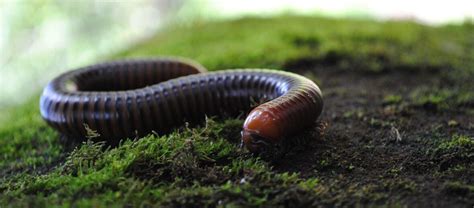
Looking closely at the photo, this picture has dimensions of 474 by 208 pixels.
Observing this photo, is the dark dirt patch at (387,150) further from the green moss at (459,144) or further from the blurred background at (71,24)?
the blurred background at (71,24)

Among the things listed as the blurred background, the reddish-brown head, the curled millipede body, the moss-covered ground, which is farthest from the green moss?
the blurred background

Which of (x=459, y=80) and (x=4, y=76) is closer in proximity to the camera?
(x=459, y=80)

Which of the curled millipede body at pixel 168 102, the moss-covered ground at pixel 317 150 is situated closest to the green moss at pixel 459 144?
the moss-covered ground at pixel 317 150

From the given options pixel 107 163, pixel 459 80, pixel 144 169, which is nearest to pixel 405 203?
pixel 144 169

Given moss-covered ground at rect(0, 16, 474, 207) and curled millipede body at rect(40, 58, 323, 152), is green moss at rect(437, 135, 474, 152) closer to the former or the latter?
moss-covered ground at rect(0, 16, 474, 207)

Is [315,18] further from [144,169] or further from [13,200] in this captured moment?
[13,200]
